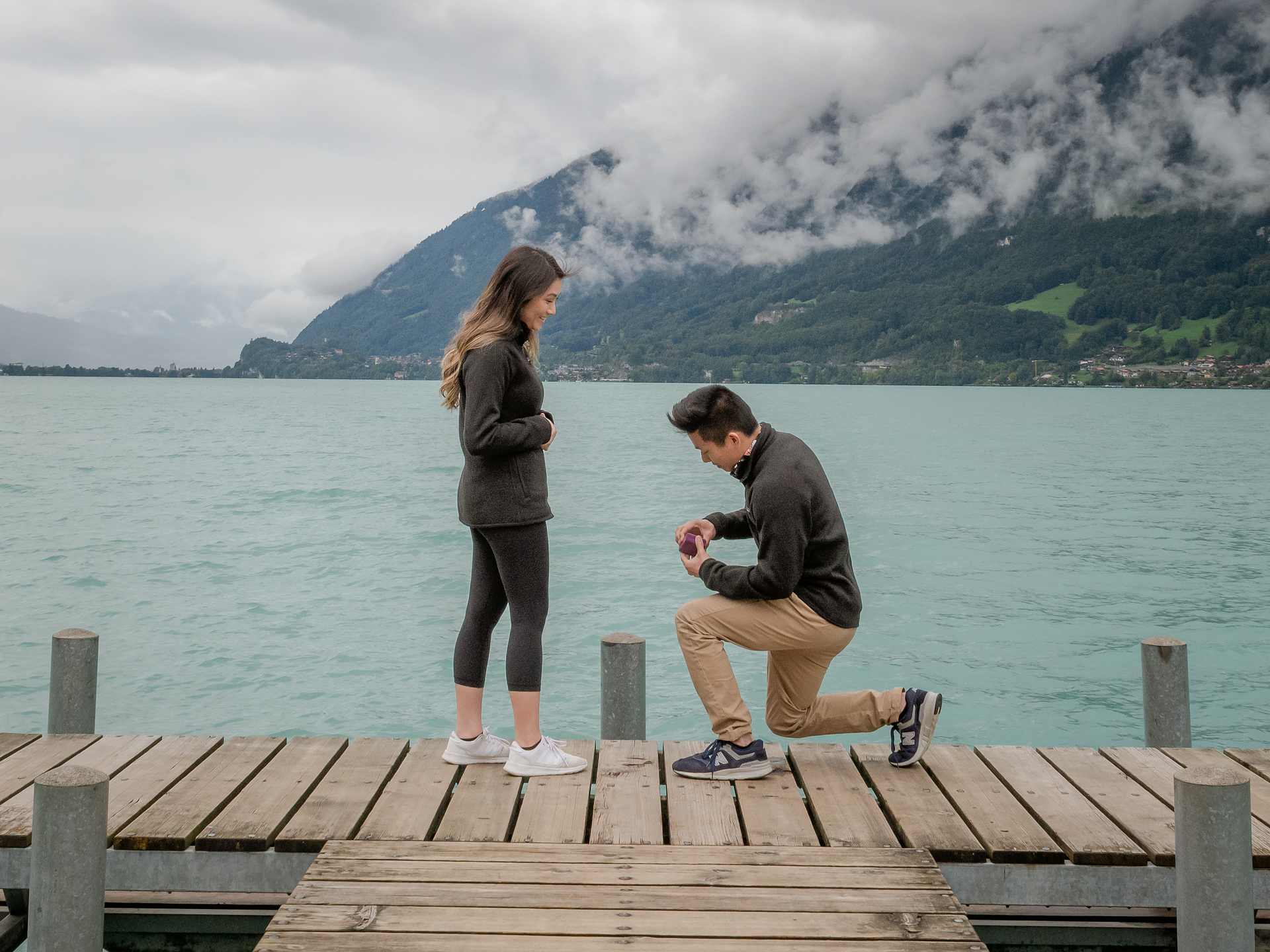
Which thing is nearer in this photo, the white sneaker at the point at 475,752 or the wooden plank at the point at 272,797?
the wooden plank at the point at 272,797

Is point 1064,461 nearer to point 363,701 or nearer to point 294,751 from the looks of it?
point 363,701

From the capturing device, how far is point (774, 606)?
5.34 metres

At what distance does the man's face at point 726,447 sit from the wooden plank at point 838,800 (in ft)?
5.15

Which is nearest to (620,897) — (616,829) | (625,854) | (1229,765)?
(625,854)

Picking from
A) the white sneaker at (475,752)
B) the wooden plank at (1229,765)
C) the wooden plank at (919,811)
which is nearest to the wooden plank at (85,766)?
the white sneaker at (475,752)

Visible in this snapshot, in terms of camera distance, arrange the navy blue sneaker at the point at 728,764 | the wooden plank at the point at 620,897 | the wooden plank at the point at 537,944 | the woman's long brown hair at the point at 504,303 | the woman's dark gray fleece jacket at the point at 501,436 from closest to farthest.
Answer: the wooden plank at the point at 537,944 < the wooden plank at the point at 620,897 < the woman's dark gray fleece jacket at the point at 501,436 < the woman's long brown hair at the point at 504,303 < the navy blue sneaker at the point at 728,764

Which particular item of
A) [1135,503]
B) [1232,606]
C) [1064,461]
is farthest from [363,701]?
[1064,461]

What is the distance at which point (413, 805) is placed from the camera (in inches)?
197

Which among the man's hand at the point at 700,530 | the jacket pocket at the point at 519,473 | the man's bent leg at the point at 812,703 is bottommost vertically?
the man's bent leg at the point at 812,703

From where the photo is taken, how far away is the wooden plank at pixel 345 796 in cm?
462

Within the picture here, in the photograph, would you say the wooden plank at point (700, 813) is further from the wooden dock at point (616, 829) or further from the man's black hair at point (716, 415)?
the man's black hair at point (716, 415)

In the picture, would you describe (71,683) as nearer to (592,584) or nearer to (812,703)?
(812,703)

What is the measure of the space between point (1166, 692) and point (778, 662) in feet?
8.84

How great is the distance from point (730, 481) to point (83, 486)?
25316mm
